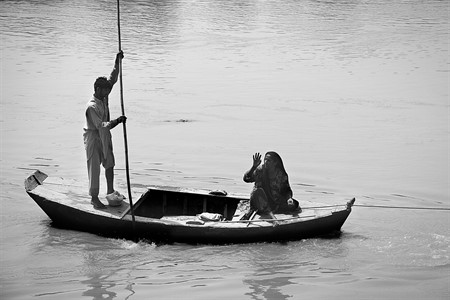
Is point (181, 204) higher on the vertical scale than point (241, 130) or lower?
lower

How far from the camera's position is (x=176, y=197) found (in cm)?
1089

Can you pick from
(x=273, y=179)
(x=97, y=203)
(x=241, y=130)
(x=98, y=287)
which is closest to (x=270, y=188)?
(x=273, y=179)

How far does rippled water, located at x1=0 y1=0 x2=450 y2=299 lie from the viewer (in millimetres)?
9633

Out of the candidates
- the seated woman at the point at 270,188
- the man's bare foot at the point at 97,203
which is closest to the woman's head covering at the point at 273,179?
the seated woman at the point at 270,188

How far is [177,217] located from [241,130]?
5.97 meters

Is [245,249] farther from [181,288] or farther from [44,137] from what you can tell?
[44,137]

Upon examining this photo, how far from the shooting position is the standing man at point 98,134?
10062 mm

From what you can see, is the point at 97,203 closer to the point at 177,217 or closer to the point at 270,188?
the point at 177,217

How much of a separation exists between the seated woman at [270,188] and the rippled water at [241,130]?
19.1 inches

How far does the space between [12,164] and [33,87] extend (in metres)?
6.32

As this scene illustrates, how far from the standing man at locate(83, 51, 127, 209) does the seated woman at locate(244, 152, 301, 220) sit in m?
1.75

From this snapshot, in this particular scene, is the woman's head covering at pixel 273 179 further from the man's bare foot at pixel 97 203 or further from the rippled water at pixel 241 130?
the man's bare foot at pixel 97 203

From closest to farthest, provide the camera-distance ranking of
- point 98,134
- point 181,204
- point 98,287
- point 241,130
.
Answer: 1. point 98,287
2. point 98,134
3. point 181,204
4. point 241,130

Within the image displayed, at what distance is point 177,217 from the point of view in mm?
10742
